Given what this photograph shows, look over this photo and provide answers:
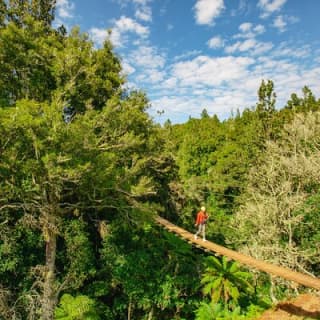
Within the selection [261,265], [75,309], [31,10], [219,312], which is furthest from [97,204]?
[31,10]

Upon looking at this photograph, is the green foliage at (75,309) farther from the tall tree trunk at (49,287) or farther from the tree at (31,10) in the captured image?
the tree at (31,10)

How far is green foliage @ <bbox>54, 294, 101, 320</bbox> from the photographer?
37.1 ft

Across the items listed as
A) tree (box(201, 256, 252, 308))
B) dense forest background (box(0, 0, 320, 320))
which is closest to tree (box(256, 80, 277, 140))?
dense forest background (box(0, 0, 320, 320))

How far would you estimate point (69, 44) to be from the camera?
451 inches

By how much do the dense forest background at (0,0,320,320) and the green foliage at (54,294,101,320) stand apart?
4 cm

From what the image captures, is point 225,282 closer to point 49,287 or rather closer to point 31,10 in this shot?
point 49,287

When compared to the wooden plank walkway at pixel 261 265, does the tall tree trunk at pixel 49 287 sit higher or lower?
lower

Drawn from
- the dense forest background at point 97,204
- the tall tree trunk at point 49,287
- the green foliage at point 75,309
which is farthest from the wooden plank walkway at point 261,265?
the tall tree trunk at point 49,287

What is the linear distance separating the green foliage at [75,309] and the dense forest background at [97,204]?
4 cm

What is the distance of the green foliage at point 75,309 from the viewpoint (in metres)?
11.3

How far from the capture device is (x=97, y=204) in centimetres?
1258

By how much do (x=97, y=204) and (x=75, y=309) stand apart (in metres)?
3.95

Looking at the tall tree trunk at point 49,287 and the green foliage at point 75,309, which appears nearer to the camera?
the tall tree trunk at point 49,287

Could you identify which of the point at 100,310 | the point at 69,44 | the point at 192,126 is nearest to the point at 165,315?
the point at 100,310
